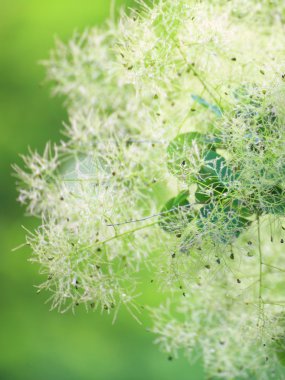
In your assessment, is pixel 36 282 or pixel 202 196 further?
pixel 36 282

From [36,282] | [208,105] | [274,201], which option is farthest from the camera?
[36,282]

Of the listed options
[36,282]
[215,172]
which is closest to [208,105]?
[215,172]

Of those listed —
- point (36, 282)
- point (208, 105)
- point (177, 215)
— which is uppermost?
point (36, 282)

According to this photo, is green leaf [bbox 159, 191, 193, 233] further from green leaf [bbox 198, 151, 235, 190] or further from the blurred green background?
the blurred green background

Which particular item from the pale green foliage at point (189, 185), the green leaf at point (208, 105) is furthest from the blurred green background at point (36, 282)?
the green leaf at point (208, 105)

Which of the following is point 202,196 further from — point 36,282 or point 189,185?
point 36,282

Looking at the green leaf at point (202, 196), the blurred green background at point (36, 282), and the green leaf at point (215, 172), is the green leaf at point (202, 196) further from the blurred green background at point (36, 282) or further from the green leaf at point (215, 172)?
the blurred green background at point (36, 282)

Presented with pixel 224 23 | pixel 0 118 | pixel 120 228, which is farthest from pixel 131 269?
pixel 0 118

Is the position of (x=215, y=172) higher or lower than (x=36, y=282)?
lower

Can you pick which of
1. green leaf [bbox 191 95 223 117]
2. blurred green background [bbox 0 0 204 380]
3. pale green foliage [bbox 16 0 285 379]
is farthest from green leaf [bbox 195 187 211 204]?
blurred green background [bbox 0 0 204 380]
